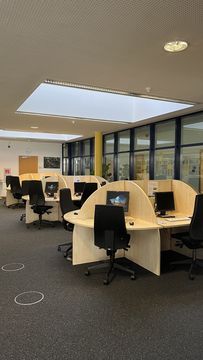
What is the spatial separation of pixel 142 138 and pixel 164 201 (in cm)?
456

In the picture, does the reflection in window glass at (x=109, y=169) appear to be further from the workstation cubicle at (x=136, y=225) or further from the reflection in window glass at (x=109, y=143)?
the workstation cubicle at (x=136, y=225)

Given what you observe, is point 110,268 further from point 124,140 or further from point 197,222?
point 124,140

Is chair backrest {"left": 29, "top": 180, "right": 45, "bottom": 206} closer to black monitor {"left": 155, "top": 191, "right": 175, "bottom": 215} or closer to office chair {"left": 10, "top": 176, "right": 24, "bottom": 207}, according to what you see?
office chair {"left": 10, "top": 176, "right": 24, "bottom": 207}

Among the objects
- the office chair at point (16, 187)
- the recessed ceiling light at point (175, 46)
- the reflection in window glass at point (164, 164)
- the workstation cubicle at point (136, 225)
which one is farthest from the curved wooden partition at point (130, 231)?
the office chair at point (16, 187)

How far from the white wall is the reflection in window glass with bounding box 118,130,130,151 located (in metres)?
4.88

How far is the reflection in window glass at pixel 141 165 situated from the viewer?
8.45 meters

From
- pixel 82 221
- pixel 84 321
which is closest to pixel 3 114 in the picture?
pixel 82 221

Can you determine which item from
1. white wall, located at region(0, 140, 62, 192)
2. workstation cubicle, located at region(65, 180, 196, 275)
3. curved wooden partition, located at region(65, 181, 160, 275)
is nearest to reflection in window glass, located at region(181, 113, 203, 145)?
workstation cubicle, located at region(65, 180, 196, 275)

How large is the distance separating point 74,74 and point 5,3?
179 cm

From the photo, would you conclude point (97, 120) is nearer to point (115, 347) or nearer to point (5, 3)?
point (5, 3)

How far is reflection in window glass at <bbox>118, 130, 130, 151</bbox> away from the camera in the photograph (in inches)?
365

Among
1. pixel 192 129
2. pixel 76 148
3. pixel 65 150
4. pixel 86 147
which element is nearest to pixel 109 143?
pixel 86 147

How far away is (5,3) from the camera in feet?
7.52

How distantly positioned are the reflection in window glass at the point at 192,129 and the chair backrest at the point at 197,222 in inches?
140
